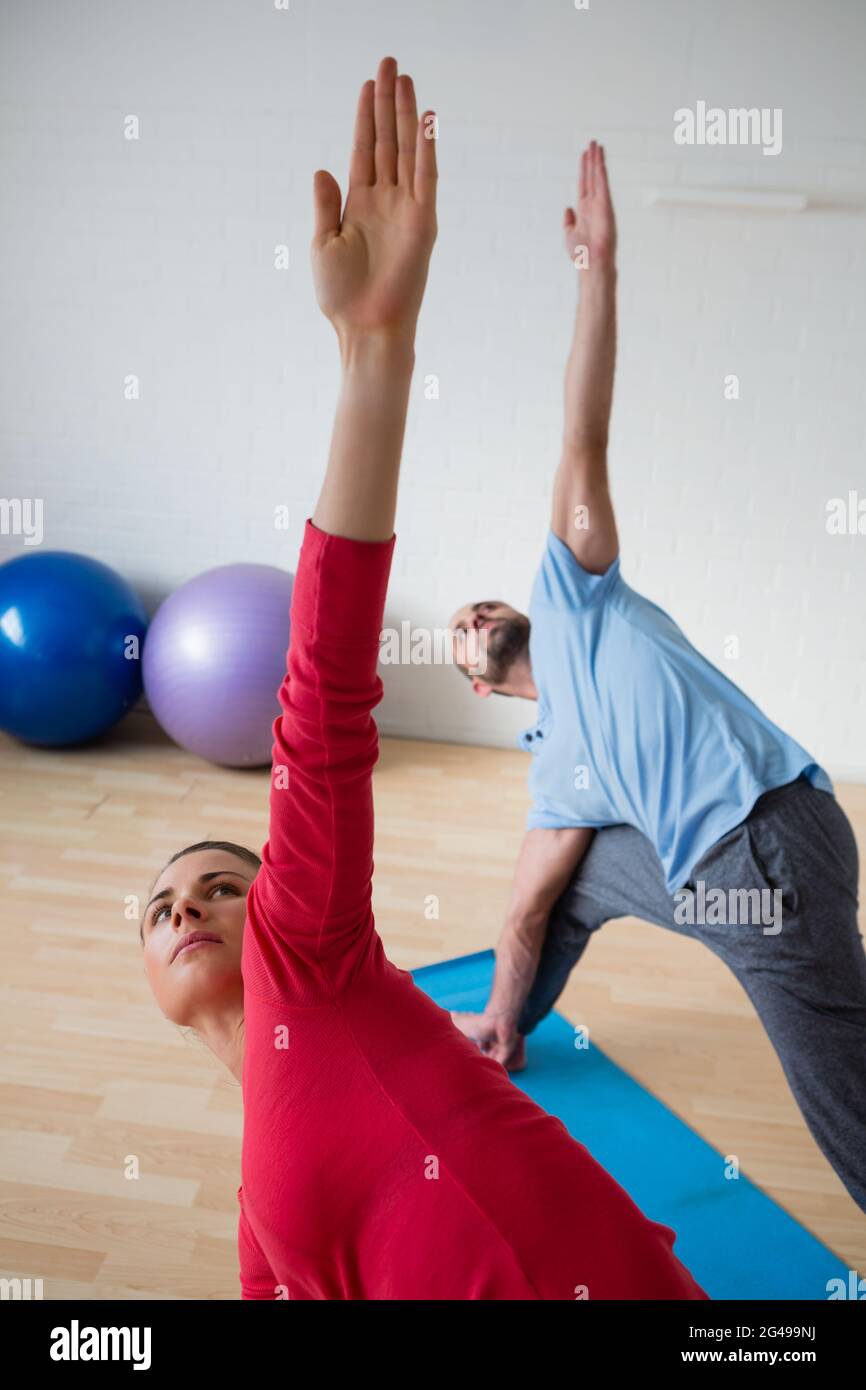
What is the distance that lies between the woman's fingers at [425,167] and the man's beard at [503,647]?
1706 millimetres

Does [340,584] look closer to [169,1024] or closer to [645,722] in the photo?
[645,722]

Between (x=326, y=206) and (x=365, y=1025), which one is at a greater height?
(x=326, y=206)

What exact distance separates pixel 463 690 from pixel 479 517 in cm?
71

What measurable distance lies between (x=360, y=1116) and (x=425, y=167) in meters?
0.79

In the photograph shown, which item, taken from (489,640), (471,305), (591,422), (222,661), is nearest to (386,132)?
(591,422)

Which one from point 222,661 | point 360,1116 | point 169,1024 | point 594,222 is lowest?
point 169,1024

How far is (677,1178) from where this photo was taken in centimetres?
234

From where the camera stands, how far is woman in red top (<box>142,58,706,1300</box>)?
3.00 feet

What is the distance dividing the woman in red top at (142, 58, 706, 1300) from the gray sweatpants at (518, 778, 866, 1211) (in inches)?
37.2

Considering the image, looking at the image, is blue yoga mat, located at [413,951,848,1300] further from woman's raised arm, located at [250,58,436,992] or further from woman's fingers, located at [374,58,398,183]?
woman's fingers, located at [374,58,398,183]

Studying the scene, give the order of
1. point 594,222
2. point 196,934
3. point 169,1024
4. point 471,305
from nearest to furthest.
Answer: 1. point 196,934
2. point 594,222
3. point 169,1024
4. point 471,305

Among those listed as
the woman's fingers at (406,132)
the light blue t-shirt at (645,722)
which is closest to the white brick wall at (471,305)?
the light blue t-shirt at (645,722)

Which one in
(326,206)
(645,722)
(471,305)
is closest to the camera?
(326,206)

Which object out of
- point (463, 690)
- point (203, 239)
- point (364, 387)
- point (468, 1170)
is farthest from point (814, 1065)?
point (203, 239)
